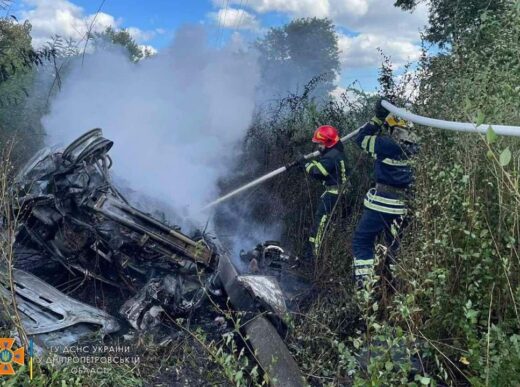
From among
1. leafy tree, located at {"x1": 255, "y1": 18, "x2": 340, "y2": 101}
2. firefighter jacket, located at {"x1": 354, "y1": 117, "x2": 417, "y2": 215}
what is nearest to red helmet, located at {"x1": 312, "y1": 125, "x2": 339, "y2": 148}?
firefighter jacket, located at {"x1": 354, "y1": 117, "x2": 417, "y2": 215}

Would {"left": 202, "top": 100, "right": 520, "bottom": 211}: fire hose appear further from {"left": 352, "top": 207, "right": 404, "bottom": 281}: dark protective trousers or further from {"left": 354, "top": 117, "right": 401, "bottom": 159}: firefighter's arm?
{"left": 352, "top": 207, "right": 404, "bottom": 281}: dark protective trousers

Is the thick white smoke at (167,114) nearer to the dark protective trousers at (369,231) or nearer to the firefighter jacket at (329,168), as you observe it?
the firefighter jacket at (329,168)

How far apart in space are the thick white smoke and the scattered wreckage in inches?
43.8

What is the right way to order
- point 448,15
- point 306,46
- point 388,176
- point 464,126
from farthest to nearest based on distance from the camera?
point 306,46
point 448,15
point 388,176
point 464,126

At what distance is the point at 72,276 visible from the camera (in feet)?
16.0

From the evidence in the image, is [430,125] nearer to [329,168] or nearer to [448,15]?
[329,168]

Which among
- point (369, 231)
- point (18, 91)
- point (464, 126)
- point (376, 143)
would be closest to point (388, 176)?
point (376, 143)

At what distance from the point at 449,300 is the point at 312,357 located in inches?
50.5

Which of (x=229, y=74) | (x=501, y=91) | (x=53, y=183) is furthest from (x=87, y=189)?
(x=229, y=74)

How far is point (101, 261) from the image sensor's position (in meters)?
4.84

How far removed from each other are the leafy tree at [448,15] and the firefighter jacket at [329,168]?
2.30 m

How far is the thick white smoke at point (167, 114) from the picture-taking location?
6785mm

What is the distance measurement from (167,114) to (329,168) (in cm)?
299

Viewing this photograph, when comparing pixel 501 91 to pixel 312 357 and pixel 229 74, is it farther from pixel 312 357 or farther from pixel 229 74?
pixel 229 74
